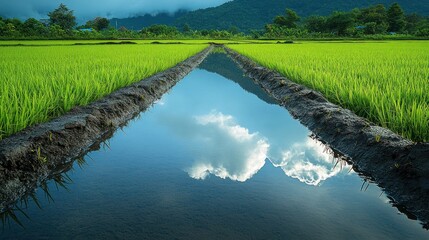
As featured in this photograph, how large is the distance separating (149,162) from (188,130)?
3.41 ft

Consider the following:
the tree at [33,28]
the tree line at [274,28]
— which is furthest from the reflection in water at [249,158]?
the tree at [33,28]

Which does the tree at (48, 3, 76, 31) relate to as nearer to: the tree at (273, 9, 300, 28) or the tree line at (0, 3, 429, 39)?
the tree line at (0, 3, 429, 39)

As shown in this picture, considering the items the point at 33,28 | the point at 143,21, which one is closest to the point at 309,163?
the point at 33,28

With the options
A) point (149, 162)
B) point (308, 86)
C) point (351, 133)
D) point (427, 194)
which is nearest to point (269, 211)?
point (427, 194)

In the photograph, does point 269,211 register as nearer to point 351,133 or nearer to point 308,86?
point 351,133

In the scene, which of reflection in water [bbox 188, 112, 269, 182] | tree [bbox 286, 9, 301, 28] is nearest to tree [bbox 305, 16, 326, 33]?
tree [bbox 286, 9, 301, 28]

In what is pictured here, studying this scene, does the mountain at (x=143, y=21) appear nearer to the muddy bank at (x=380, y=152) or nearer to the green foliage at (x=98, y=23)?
the green foliage at (x=98, y=23)

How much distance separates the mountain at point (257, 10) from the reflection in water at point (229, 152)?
95274 millimetres

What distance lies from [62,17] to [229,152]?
53.2 metres

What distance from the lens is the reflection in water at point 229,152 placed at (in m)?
2.50

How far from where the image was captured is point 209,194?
83.1 inches

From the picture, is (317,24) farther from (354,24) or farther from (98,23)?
(98,23)

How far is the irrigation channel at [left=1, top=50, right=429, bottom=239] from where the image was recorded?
1.69 metres

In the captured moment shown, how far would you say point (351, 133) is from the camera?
3.10 metres
